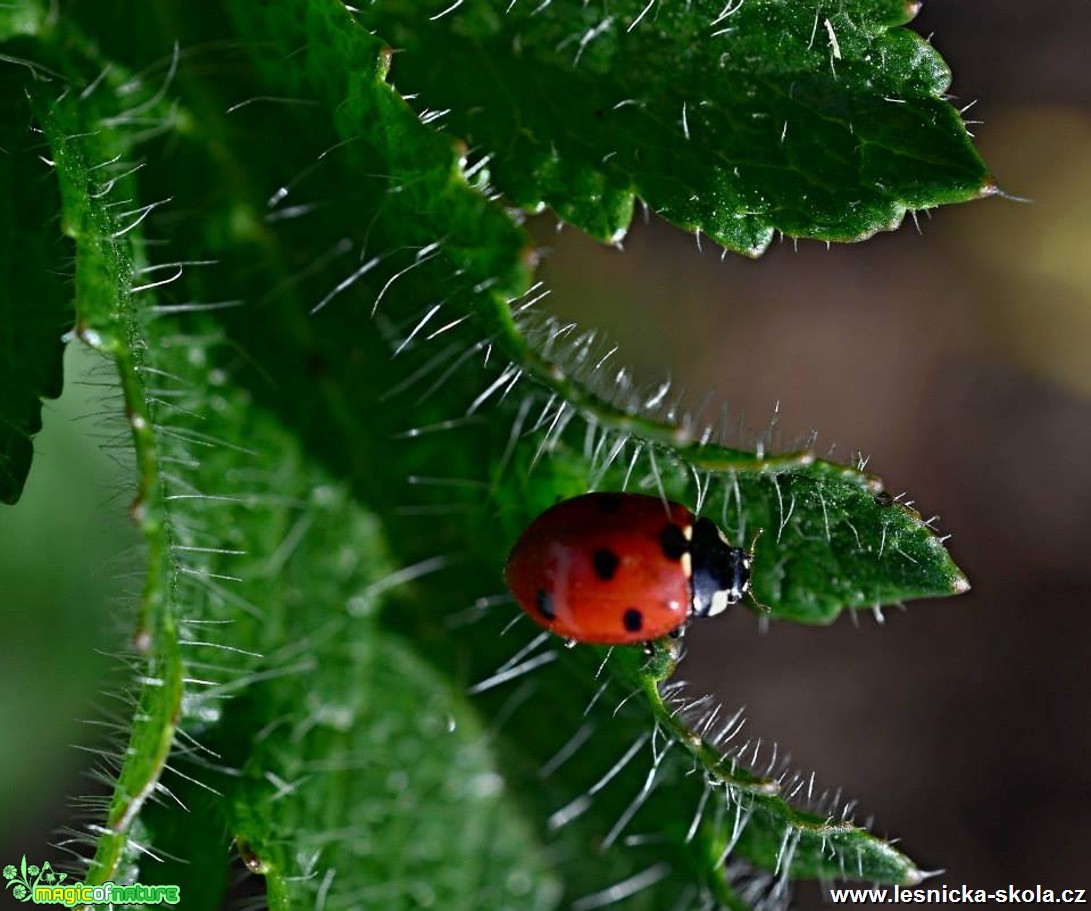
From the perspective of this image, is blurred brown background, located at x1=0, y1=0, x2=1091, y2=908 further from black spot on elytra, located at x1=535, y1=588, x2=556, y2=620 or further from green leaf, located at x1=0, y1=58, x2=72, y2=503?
green leaf, located at x1=0, y1=58, x2=72, y2=503

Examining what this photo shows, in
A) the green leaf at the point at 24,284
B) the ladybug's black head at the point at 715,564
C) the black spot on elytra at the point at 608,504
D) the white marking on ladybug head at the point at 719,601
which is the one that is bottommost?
the white marking on ladybug head at the point at 719,601

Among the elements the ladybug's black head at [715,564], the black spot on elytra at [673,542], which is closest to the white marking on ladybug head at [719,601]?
the ladybug's black head at [715,564]

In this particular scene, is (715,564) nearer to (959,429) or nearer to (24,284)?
(24,284)

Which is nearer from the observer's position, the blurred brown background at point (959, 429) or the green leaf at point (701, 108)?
the green leaf at point (701, 108)

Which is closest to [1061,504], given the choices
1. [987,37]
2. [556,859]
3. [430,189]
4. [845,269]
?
[845,269]

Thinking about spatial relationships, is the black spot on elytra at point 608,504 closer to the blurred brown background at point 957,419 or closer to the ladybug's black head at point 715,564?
the ladybug's black head at point 715,564

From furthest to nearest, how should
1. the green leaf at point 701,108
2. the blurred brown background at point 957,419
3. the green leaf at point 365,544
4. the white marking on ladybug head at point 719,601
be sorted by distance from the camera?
the blurred brown background at point 957,419 < the white marking on ladybug head at point 719,601 < the green leaf at point 365,544 < the green leaf at point 701,108
